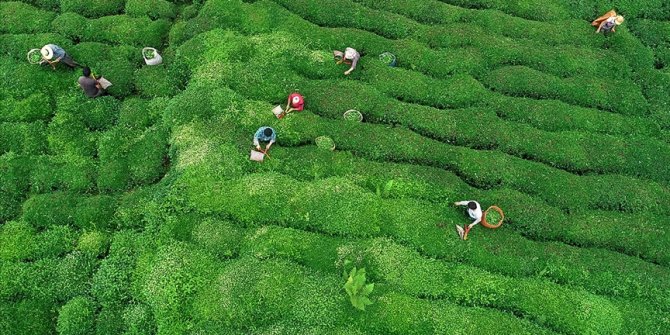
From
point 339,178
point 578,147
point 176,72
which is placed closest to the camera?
point 339,178

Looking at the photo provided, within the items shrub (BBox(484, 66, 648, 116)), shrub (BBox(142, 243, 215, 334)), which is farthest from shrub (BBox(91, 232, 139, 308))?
shrub (BBox(484, 66, 648, 116))

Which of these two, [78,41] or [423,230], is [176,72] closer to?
[78,41]

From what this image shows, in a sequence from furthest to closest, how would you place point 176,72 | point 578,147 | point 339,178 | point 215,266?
point 176,72 < point 578,147 < point 339,178 < point 215,266

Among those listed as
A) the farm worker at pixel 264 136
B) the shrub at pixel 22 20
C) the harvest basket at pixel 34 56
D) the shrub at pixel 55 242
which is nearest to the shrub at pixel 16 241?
the shrub at pixel 55 242

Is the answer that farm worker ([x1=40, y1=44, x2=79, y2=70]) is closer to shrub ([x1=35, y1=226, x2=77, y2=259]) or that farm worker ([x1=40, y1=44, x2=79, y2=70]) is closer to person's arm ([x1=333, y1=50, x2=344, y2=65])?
shrub ([x1=35, y1=226, x2=77, y2=259])

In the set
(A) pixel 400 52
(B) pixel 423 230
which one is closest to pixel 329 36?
(A) pixel 400 52

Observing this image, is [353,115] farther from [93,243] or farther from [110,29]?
[110,29]

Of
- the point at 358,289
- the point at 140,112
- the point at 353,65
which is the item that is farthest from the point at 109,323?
the point at 353,65
